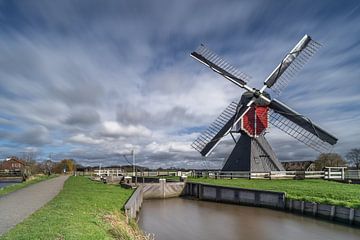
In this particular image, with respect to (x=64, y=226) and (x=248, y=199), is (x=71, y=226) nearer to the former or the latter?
(x=64, y=226)

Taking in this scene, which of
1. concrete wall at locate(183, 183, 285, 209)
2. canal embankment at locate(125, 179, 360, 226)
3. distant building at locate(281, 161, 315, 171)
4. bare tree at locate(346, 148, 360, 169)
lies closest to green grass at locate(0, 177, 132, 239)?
canal embankment at locate(125, 179, 360, 226)

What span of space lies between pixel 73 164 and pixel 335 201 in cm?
9558

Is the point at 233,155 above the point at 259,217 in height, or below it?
above

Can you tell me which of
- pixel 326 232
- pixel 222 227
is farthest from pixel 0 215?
pixel 326 232

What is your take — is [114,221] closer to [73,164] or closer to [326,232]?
[326,232]

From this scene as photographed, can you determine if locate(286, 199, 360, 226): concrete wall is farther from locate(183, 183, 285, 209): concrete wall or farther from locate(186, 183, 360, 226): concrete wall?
locate(183, 183, 285, 209): concrete wall

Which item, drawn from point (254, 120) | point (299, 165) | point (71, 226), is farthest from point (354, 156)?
point (71, 226)

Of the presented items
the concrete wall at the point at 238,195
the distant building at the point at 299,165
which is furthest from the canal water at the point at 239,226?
the distant building at the point at 299,165

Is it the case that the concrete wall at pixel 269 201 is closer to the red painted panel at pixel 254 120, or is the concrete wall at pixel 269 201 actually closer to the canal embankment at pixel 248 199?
the canal embankment at pixel 248 199

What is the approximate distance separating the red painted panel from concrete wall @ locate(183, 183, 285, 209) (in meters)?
6.80

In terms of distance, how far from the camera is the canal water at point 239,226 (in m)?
14.0

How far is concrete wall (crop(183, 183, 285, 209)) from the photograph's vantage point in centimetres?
2086

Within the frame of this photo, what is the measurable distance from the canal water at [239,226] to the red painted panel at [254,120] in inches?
406

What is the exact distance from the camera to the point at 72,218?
10195 millimetres
